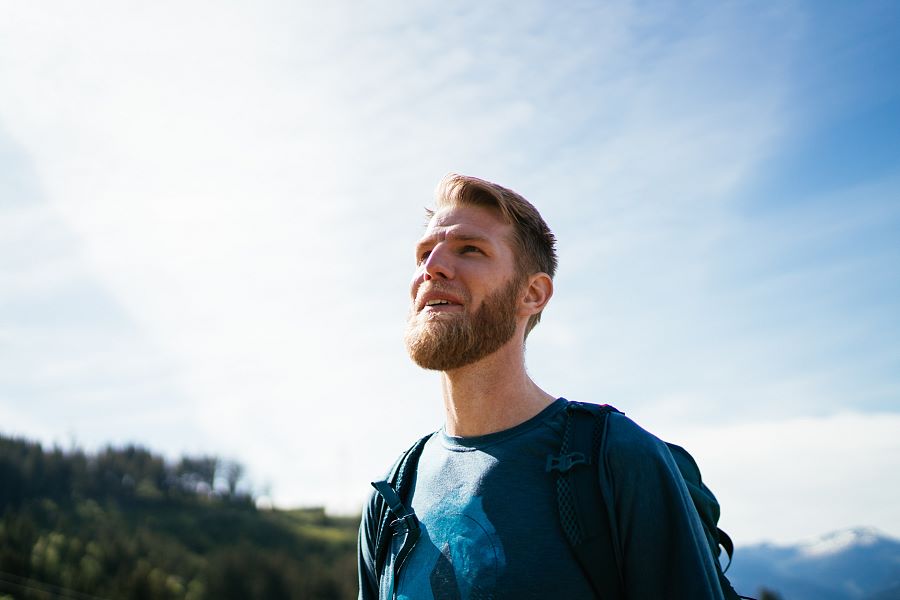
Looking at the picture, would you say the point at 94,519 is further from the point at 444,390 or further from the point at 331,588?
the point at 444,390

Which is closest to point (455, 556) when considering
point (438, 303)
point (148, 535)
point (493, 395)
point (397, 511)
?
point (397, 511)

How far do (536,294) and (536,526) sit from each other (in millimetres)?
1195

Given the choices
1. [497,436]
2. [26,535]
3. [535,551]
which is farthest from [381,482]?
[26,535]

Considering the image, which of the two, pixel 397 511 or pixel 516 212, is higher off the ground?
pixel 516 212

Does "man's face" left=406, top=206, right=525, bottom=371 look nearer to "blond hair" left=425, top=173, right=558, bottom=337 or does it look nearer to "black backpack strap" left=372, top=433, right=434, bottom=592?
"blond hair" left=425, top=173, right=558, bottom=337

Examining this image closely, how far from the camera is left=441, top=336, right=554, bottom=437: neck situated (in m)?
2.96

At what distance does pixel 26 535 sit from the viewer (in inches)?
2448

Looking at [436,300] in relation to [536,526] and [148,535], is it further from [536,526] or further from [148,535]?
[148,535]

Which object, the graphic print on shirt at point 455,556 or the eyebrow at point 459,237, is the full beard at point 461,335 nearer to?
the eyebrow at point 459,237

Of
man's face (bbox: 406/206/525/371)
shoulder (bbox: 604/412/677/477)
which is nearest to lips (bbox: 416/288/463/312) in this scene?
man's face (bbox: 406/206/525/371)

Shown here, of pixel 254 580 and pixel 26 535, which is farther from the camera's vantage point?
pixel 254 580

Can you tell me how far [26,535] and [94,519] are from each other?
32293mm

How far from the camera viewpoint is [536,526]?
2.52m

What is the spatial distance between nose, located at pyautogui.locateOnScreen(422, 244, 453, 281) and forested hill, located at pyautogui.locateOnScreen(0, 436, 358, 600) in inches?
1553
